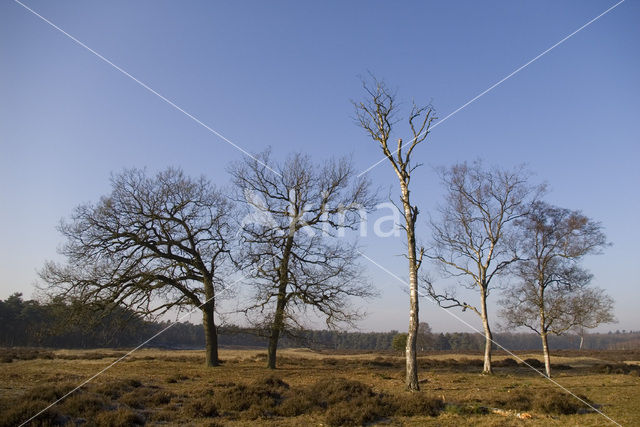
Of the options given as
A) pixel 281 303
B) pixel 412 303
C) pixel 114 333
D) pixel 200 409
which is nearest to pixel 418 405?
pixel 412 303

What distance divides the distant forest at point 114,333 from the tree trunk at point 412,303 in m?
7.77

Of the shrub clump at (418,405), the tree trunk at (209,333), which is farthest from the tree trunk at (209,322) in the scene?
the shrub clump at (418,405)

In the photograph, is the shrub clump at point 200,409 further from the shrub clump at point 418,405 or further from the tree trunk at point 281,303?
the tree trunk at point 281,303

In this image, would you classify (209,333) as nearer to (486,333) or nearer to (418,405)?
(418,405)

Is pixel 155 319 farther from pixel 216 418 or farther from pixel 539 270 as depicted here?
pixel 539 270

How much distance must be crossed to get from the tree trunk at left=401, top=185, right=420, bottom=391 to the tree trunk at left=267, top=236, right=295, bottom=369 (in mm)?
8660

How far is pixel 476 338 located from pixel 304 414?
404 feet

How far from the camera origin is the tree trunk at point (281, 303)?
822 inches

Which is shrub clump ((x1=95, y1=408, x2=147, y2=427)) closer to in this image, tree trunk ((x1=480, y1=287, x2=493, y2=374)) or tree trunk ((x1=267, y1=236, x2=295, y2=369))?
tree trunk ((x1=267, y1=236, x2=295, y2=369))

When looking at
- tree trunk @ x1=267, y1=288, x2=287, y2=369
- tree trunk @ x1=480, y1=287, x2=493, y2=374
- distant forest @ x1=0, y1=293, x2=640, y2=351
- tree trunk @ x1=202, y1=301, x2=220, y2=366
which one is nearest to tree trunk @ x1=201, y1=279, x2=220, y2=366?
tree trunk @ x1=202, y1=301, x2=220, y2=366

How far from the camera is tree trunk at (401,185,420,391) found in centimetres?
1337

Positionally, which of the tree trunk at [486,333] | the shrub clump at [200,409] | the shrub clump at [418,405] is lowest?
the shrub clump at [200,409]

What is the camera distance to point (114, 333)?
1950cm

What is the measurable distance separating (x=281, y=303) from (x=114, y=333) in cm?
873
